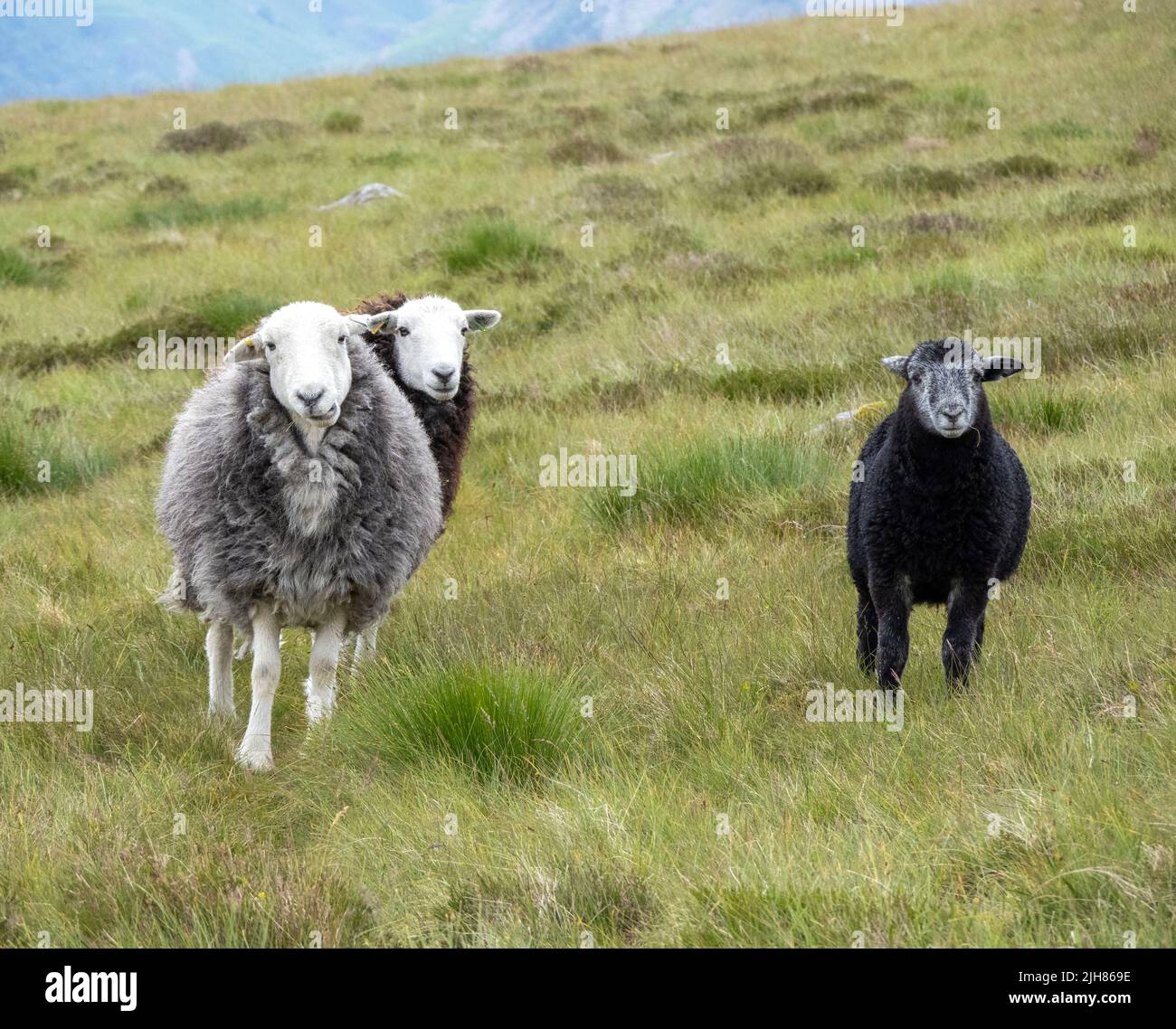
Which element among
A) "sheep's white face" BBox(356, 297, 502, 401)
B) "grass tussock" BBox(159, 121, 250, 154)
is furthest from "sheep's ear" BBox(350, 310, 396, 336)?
"grass tussock" BBox(159, 121, 250, 154)

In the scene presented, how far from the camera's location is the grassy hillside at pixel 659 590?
9.45ft

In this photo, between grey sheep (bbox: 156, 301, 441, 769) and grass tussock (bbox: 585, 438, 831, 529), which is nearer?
grey sheep (bbox: 156, 301, 441, 769)

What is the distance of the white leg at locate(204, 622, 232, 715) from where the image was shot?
493 centimetres

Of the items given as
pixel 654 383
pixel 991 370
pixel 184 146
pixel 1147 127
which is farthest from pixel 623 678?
pixel 184 146

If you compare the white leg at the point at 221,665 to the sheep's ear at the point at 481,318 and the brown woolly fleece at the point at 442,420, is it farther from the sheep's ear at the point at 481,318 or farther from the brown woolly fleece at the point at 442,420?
the sheep's ear at the point at 481,318

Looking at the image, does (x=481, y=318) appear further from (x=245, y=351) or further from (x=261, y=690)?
(x=261, y=690)

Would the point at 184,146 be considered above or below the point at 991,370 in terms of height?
above

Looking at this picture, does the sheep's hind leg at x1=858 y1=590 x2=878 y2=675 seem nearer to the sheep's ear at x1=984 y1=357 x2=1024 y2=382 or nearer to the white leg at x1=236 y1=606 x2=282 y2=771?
the sheep's ear at x1=984 y1=357 x2=1024 y2=382

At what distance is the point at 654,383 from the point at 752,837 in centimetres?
589

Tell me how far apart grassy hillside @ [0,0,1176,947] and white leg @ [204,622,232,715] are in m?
0.15

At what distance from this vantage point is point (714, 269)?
1138 centimetres

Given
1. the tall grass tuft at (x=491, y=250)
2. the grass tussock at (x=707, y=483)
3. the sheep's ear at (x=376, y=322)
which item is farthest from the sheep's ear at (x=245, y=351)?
the tall grass tuft at (x=491, y=250)

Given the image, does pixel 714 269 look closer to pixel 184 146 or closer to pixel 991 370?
pixel 991 370
